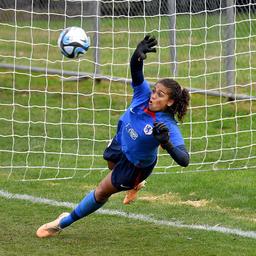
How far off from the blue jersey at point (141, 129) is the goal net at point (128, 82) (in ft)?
9.98

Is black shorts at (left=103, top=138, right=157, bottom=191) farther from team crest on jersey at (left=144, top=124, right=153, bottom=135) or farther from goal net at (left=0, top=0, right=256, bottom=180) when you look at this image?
goal net at (left=0, top=0, right=256, bottom=180)

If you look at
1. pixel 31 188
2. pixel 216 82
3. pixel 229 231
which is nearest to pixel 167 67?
pixel 216 82

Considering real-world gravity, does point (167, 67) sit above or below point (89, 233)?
above

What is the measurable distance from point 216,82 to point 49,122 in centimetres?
233

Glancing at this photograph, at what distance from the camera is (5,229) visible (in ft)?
24.8

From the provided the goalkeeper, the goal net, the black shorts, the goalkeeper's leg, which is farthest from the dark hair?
the goal net

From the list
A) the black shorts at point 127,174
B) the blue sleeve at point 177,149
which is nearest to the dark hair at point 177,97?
the blue sleeve at point 177,149

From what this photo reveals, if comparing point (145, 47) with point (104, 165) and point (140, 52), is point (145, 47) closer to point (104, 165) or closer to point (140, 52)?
point (140, 52)

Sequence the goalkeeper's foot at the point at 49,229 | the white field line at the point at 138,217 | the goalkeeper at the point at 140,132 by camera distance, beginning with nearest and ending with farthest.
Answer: the goalkeeper at the point at 140,132
the goalkeeper's foot at the point at 49,229
the white field line at the point at 138,217

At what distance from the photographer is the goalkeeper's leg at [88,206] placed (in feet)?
23.7

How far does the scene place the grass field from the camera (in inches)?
290

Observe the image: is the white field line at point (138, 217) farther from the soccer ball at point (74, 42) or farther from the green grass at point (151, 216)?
the soccer ball at point (74, 42)

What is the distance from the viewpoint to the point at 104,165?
10211 mm

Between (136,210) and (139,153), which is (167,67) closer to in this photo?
(136,210)
